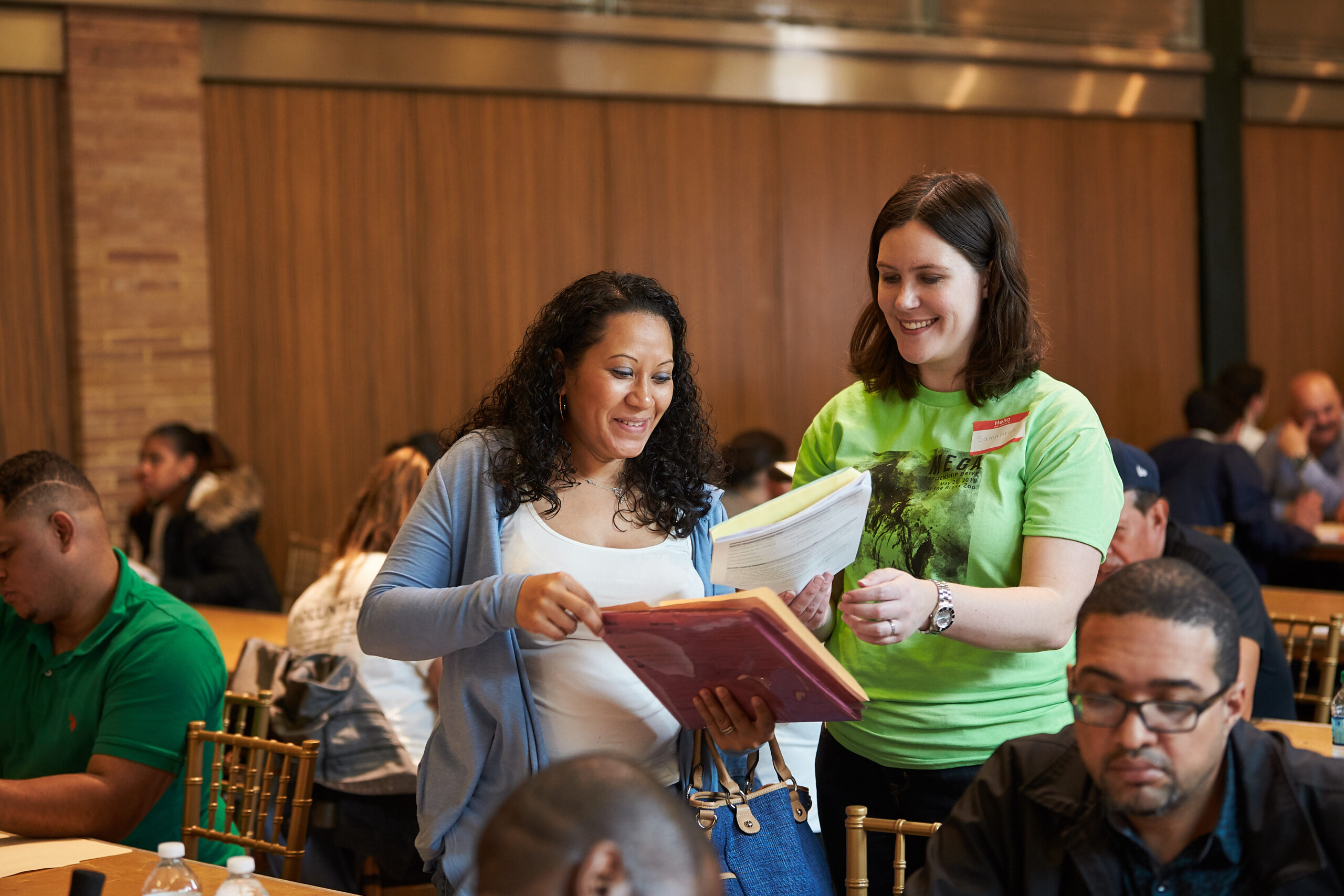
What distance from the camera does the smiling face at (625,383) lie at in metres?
2.07

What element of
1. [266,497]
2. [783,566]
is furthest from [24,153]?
[783,566]

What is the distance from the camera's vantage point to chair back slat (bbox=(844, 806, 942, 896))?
6.37 ft

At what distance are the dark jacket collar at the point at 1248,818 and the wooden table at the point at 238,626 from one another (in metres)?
3.35

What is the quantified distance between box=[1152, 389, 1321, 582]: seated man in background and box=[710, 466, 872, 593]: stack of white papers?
4.38 m

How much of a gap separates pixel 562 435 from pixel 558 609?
0.43 metres

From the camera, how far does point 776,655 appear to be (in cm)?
177

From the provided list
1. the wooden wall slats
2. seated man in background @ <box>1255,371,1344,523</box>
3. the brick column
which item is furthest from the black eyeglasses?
seated man in background @ <box>1255,371,1344,523</box>

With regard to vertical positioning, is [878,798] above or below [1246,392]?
below

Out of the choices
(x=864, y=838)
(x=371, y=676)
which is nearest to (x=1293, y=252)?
(x=371, y=676)

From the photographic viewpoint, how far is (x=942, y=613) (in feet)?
6.11

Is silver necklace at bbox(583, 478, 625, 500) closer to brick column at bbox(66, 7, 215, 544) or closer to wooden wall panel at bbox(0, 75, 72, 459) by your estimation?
brick column at bbox(66, 7, 215, 544)

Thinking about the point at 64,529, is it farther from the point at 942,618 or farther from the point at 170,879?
the point at 942,618

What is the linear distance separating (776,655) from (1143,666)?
1.69 ft

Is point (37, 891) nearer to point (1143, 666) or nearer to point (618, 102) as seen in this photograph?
point (1143, 666)
